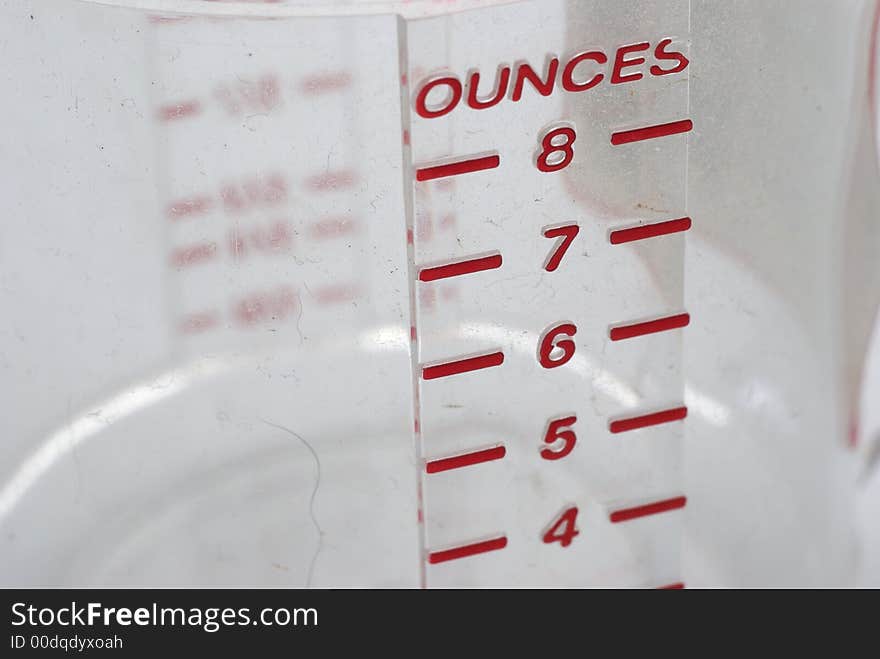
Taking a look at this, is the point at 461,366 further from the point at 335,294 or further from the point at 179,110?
the point at 179,110

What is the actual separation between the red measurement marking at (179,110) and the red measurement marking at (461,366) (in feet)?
0.64

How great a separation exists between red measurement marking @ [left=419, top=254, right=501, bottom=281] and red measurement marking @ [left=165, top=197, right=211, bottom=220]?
0.47 feet

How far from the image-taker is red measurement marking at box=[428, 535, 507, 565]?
0.90 meters

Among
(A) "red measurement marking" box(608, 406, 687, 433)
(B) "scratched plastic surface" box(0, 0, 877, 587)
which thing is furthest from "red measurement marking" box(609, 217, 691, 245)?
(A) "red measurement marking" box(608, 406, 687, 433)

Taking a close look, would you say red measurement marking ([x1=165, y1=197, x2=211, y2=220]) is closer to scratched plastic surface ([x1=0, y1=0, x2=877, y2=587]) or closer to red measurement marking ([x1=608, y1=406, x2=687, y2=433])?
scratched plastic surface ([x1=0, y1=0, x2=877, y2=587])

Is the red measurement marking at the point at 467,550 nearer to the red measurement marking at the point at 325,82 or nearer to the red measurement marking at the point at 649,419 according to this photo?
the red measurement marking at the point at 649,419

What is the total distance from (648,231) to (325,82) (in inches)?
7.9

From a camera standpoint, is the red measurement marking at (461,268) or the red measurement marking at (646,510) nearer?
the red measurement marking at (461,268)

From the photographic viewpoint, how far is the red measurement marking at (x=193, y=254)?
34.0 inches

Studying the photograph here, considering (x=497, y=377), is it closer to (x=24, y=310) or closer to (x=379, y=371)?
(x=379, y=371)

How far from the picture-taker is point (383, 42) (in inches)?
31.2

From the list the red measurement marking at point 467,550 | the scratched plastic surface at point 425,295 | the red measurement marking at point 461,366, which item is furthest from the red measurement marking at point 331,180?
the red measurement marking at point 467,550
